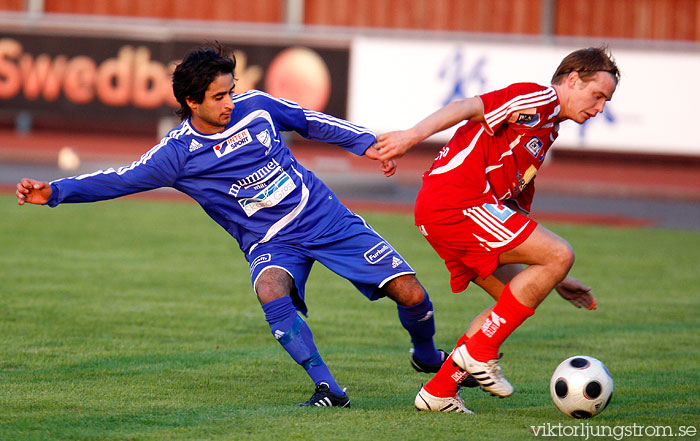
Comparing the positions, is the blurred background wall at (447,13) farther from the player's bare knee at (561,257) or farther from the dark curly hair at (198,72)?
the player's bare knee at (561,257)

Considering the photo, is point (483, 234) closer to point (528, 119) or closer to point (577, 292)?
point (528, 119)

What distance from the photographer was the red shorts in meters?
4.62

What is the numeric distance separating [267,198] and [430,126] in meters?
1.09

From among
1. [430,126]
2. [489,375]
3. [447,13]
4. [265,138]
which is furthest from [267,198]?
[447,13]

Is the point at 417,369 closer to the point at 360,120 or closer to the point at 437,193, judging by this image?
the point at 437,193

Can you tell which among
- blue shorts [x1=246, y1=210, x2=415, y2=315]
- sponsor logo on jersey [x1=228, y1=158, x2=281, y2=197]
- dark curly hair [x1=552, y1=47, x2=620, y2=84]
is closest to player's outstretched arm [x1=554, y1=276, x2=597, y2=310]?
blue shorts [x1=246, y1=210, x2=415, y2=315]

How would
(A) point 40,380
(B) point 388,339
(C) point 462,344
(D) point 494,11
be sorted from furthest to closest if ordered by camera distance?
(D) point 494,11 → (B) point 388,339 → (A) point 40,380 → (C) point 462,344

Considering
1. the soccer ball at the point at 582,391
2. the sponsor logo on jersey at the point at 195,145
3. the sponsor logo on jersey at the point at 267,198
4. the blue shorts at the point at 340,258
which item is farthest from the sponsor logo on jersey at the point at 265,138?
the soccer ball at the point at 582,391

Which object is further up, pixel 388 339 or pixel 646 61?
pixel 646 61

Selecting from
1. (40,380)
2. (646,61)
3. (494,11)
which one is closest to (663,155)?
(646,61)

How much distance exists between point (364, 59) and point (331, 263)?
12.7 meters

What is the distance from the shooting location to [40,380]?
202 inches

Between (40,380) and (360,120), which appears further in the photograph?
(360,120)

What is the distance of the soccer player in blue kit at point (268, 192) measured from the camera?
4832 mm
